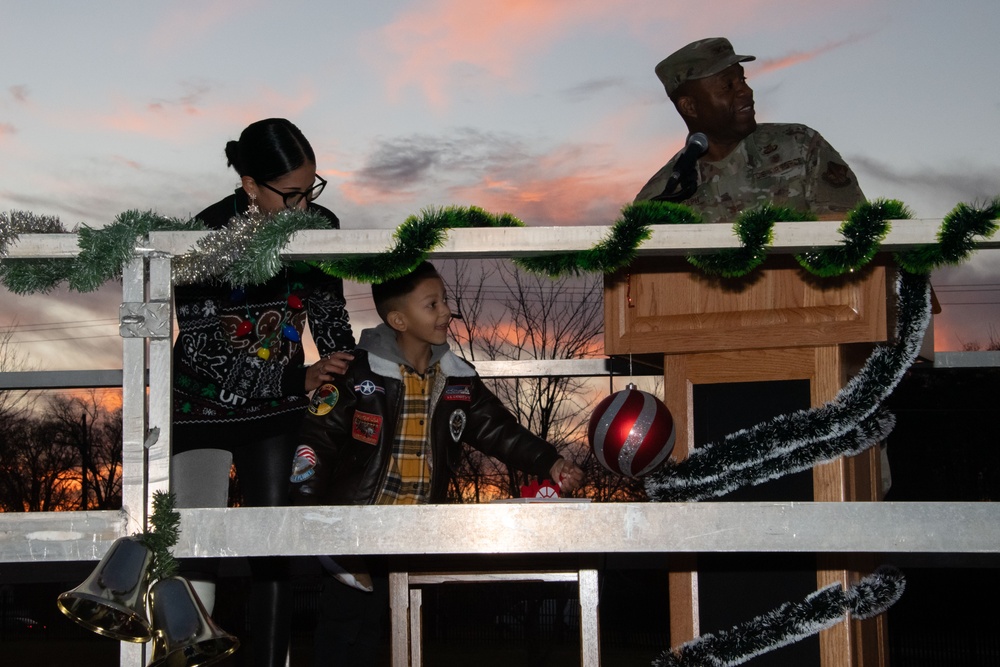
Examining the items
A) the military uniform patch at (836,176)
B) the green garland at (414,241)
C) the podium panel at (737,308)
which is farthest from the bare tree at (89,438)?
the green garland at (414,241)

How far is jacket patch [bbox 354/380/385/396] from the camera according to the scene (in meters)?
3.21

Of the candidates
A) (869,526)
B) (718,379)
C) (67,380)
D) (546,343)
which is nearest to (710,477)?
(718,379)

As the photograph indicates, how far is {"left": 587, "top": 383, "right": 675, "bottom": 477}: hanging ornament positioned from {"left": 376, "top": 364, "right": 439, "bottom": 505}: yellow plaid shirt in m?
0.81

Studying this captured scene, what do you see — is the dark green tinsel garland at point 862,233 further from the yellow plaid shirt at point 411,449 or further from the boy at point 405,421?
the yellow plaid shirt at point 411,449

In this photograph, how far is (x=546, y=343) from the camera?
1152cm

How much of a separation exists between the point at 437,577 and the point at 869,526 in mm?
1681

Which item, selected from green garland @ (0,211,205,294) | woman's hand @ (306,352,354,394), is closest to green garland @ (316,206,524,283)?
green garland @ (0,211,205,294)

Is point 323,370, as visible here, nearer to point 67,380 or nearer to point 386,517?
Answer: point 386,517

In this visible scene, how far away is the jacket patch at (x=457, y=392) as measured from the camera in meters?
3.37

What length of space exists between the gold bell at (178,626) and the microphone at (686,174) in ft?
4.39

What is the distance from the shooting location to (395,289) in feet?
11.1

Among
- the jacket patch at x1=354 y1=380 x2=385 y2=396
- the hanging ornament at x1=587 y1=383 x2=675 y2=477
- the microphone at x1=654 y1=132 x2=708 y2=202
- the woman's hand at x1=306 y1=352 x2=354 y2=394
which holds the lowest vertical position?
the hanging ornament at x1=587 y1=383 x2=675 y2=477

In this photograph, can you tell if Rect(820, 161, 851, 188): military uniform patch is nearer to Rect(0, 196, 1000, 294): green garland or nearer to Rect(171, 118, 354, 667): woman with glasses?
Rect(0, 196, 1000, 294): green garland

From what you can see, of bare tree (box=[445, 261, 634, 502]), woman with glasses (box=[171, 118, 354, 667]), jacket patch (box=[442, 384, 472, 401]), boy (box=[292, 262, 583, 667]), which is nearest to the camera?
woman with glasses (box=[171, 118, 354, 667])
